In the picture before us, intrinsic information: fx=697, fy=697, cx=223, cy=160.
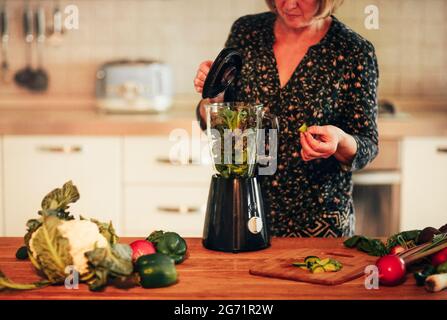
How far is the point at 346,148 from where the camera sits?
172 centimetres

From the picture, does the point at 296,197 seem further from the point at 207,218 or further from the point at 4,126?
the point at 4,126

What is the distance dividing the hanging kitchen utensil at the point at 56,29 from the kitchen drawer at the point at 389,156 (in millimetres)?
1629

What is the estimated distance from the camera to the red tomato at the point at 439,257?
1.34 meters

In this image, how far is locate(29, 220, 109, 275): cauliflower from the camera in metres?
1.23

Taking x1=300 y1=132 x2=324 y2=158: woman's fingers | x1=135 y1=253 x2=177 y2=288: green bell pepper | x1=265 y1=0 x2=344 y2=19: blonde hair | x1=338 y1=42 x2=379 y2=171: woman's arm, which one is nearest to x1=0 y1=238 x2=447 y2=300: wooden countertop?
x1=135 y1=253 x2=177 y2=288: green bell pepper

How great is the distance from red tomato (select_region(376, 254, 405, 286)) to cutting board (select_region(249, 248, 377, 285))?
0.07 meters

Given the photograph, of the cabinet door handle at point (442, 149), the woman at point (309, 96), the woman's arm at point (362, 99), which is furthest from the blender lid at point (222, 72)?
the cabinet door handle at point (442, 149)

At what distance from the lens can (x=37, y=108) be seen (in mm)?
3414

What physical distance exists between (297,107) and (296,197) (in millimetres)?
247

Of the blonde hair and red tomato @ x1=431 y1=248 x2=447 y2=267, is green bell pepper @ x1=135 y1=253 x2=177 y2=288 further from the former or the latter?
the blonde hair

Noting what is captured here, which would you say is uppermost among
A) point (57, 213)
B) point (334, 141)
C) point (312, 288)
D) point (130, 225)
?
point (334, 141)

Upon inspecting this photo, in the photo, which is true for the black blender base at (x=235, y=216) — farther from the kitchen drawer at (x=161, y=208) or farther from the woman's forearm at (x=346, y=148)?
the kitchen drawer at (x=161, y=208)

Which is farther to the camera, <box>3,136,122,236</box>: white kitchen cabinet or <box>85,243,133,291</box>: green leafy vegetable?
<box>3,136,122,236</box>: white kitchen cabinet
